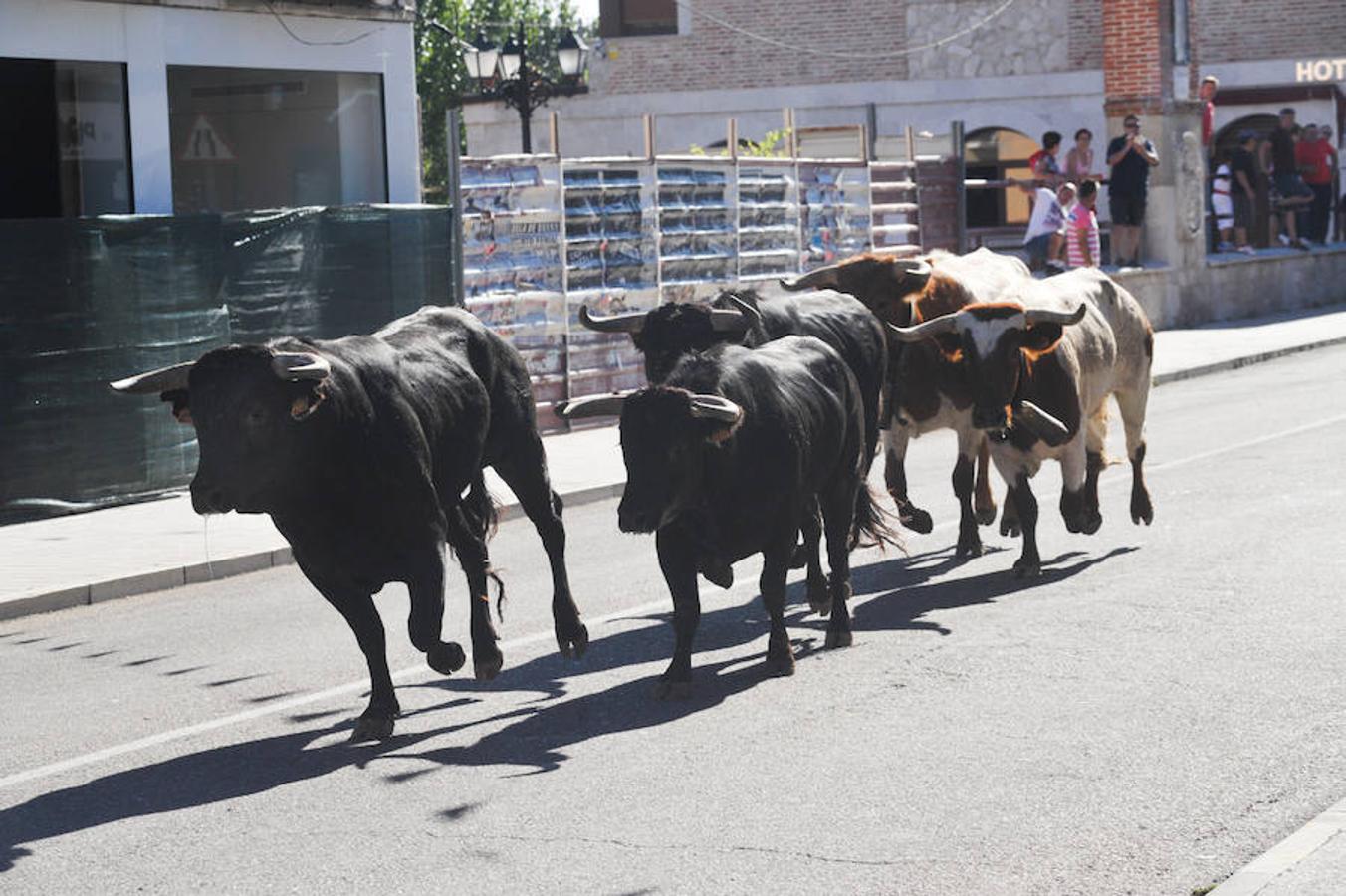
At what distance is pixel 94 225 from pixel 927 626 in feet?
29.2

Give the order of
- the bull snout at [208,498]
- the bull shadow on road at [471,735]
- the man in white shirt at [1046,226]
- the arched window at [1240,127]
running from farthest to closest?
the arched window at [1240,127]
the man in white shirt at [1046,226]
the bull snout at [208,498]
the bull shadow on road at [471,735]

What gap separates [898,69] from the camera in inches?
1868

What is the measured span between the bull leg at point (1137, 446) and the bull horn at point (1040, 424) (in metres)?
1.57

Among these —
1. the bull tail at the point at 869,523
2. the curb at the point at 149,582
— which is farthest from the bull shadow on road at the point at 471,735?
the curb at the point at 149,582

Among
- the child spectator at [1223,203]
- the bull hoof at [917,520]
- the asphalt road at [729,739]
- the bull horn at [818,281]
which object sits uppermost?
the child spectator at [1223,203]

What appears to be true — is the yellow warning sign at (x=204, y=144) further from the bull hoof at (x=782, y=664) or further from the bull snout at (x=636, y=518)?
the bull snout at (x=636, y=518)

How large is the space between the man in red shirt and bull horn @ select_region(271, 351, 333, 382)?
32248 millimetres

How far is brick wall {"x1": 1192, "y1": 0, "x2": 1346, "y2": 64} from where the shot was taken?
47.3 meters

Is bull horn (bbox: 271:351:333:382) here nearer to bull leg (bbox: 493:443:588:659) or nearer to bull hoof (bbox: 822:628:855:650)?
bull leg (bbox: 493:443:588:659)

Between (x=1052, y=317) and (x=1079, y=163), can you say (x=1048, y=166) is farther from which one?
(x=1052, y=317)

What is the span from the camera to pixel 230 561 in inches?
576

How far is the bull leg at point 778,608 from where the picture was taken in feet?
32.6

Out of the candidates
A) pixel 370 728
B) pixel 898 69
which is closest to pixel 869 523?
pixel 370 728

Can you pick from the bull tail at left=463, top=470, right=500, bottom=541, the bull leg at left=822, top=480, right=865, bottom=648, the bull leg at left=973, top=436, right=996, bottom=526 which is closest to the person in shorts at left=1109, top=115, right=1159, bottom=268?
the bull leg at left=973, top=436, right=996, bottom=526
